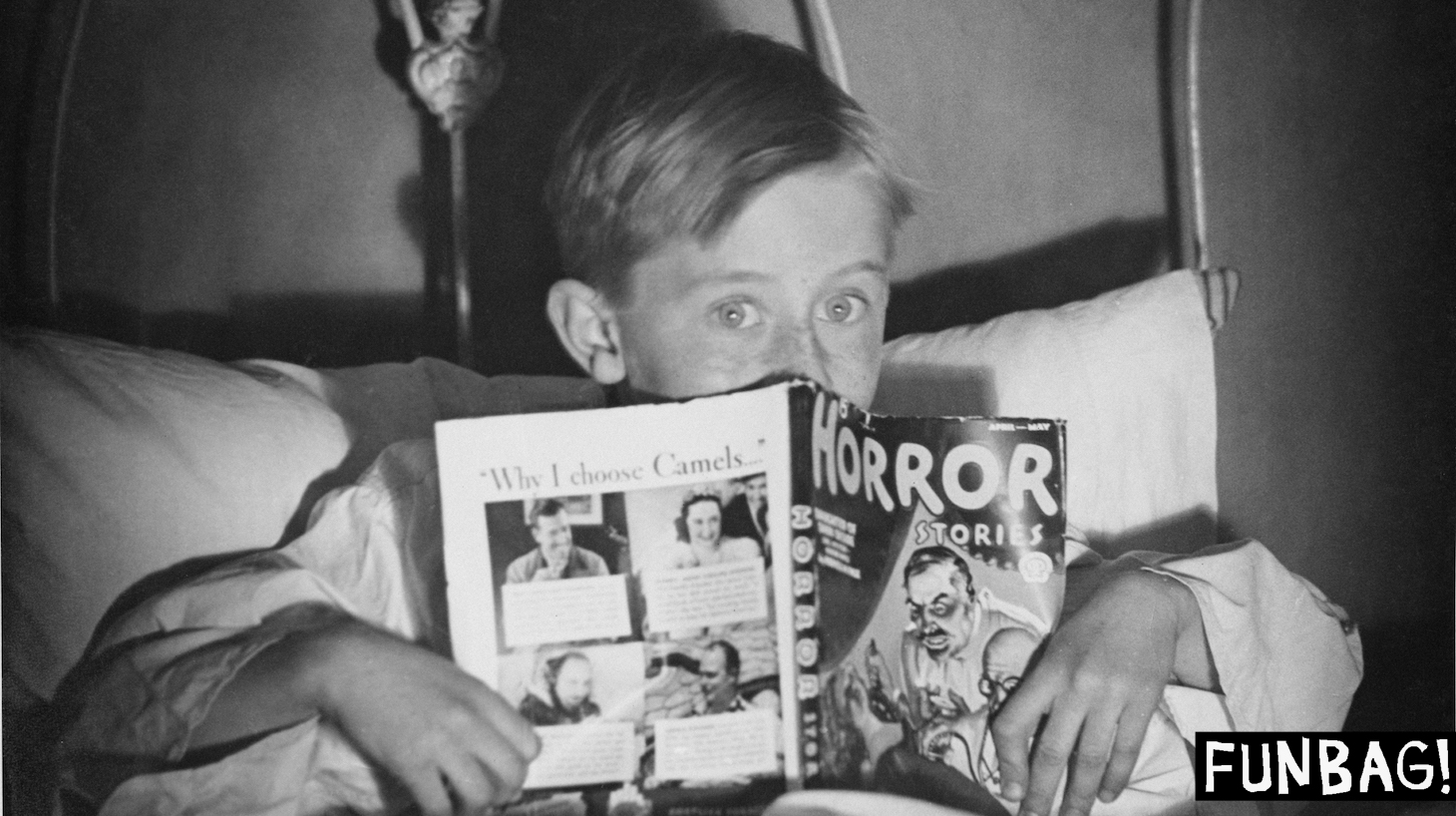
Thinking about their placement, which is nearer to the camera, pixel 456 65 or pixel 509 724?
pixel 509 724

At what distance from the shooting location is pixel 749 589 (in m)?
0.70

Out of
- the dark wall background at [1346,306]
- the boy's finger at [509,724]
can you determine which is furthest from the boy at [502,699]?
the dark wall background at [1346,306]

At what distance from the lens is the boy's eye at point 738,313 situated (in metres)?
0.73

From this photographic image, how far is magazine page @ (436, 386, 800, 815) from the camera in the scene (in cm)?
68

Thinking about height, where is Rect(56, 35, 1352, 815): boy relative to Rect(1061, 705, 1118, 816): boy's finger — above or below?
above

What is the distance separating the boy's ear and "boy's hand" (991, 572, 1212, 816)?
12.7 inches

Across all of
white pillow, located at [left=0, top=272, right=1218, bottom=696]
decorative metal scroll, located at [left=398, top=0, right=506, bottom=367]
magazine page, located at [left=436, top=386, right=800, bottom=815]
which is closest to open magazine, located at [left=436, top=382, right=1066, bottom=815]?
magazine page, located at [left=436, top=386, right=800, bottom=815]

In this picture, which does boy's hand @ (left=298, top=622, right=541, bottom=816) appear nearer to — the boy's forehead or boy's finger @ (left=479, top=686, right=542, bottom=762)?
boy's finger @ (left=479, top=686, right=542, bottom=762)

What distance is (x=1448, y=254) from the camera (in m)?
0.87

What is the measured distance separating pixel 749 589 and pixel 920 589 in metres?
0.10

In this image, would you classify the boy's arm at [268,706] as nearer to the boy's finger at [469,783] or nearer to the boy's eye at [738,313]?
the boy's finger at [469,783]

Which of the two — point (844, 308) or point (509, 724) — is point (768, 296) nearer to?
point (844, 308)

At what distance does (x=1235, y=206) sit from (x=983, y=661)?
406 mm

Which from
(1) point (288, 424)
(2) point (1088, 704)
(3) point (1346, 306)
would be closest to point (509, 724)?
(1) point (288, 424)
